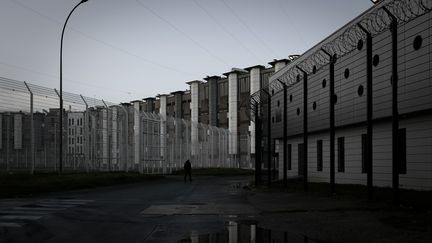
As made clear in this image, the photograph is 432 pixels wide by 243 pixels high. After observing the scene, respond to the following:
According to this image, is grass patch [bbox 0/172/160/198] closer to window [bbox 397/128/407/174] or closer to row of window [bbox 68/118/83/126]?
row of window [bbox 68/118/83/126]

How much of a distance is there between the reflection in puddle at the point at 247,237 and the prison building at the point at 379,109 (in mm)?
4463

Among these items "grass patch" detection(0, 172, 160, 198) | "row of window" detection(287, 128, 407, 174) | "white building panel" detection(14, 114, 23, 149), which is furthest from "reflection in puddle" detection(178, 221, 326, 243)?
"white building panel" detection(14, 114, 23, 149)

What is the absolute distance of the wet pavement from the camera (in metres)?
8.70

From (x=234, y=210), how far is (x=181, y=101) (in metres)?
70.4

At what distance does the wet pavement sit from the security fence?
13528 millimetres

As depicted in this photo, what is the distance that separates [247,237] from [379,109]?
43.8ft

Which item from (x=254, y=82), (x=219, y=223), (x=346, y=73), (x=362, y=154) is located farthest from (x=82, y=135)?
(x=254, y=82)

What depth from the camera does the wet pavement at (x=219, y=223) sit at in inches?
343

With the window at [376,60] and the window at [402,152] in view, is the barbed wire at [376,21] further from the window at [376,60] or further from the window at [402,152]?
the window at [402,152]

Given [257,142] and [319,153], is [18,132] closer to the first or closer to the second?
[257,142]

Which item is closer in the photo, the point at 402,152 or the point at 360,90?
the point at 402,152

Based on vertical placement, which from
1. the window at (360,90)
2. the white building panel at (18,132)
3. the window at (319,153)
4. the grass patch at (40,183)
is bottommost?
the grass patch at (40,183)

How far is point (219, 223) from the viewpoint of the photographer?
10.9 m

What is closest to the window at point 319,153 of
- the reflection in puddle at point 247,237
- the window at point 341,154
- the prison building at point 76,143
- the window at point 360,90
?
the window at point 341,154
